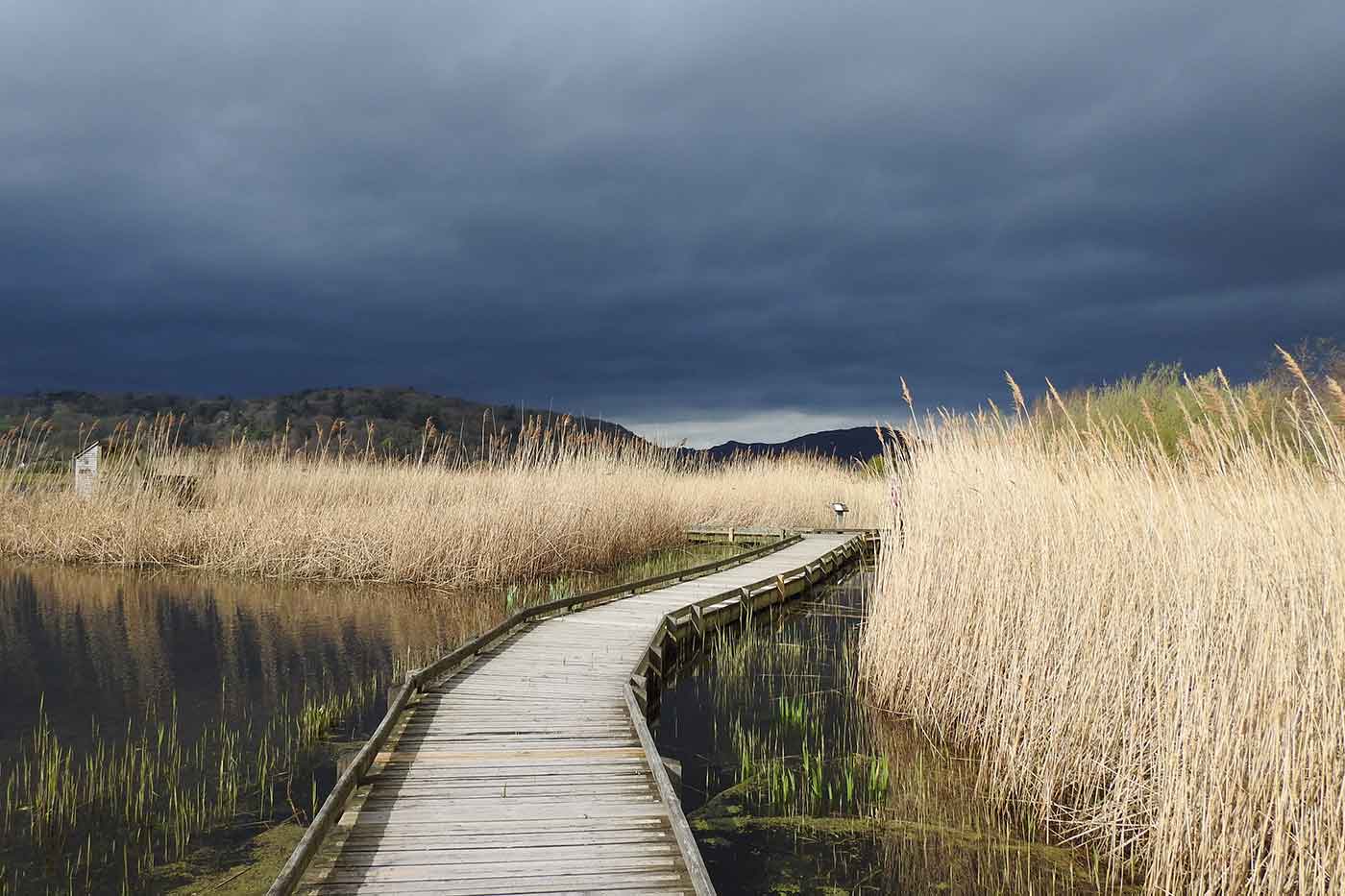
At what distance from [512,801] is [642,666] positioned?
273 cm

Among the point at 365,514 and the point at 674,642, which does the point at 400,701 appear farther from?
the point at 365,514

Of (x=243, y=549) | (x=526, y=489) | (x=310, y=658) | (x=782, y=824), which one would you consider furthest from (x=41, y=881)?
(x=243, y=549)

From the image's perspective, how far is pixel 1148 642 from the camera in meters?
4.24

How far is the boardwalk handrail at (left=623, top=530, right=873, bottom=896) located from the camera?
3.57 metres

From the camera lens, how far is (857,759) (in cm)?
582

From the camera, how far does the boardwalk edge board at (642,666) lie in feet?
11.8

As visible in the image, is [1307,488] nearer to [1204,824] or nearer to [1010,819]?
[1204,824]

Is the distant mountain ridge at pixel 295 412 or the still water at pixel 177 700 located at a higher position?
the distant mountain ridge at pixel 295 412

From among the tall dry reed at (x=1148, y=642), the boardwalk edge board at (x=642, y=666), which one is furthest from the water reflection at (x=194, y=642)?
the tall dry reed at (x=1148, y=642)

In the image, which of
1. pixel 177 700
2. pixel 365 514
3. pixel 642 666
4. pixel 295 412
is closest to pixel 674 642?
pixel 642 666

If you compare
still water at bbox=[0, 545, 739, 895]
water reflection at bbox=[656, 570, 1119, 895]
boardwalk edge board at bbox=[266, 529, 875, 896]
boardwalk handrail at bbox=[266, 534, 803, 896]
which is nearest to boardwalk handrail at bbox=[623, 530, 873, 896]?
boardwalk edge board at bbox=[266, 529, 875, 896]

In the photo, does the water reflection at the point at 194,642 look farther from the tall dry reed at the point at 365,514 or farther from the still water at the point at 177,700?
the tall dry reed at the point at 365,514

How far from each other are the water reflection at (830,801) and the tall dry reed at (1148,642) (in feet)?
0.89

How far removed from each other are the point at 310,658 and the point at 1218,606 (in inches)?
302
